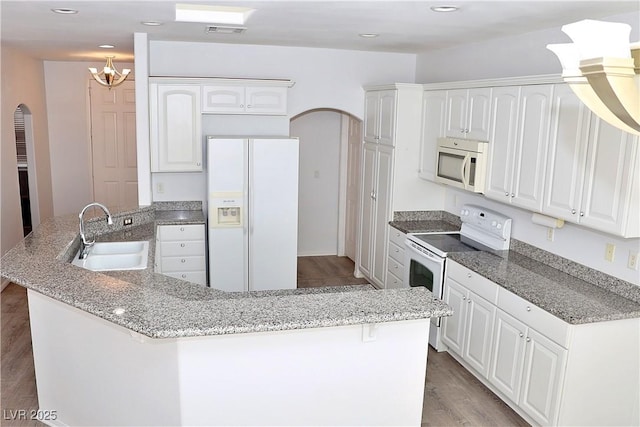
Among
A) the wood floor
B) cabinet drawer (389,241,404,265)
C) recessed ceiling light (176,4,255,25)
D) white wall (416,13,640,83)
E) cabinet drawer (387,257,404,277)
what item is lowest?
the wood floor

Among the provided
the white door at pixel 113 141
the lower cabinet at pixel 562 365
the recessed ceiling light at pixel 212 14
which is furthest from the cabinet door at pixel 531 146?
the white door at pixel 113 141

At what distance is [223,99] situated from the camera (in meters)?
5.34

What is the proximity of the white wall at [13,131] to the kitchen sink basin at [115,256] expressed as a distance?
1.73 m

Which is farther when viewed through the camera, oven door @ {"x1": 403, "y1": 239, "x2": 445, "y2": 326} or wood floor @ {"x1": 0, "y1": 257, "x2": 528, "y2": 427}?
oven door @ {"x1": 403, "y1": 239, "x2": 445, "y2": 326}

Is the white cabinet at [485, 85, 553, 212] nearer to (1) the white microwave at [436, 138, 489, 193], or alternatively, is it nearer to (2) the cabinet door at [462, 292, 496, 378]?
(1) the white microwave at [436, 138, 489, 193]

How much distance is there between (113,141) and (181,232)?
11.0 feet

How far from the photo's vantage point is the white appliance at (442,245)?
444 centimetres

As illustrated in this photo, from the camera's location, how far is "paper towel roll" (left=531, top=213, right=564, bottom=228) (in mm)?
3853

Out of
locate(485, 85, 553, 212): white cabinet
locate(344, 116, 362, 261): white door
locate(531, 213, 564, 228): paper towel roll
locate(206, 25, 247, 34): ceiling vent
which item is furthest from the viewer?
locate(344, 116, 362, 261): white door

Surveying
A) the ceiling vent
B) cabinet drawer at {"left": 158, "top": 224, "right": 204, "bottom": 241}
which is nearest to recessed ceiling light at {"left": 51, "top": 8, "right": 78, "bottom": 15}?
the ceiling vent

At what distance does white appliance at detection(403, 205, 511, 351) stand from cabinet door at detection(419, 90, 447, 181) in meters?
0.54

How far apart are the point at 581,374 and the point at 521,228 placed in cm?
145

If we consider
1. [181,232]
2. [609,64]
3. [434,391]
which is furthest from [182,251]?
[609,64]

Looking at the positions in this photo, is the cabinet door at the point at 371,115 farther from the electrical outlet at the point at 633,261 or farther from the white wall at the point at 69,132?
the white wall at the point at 69,132
